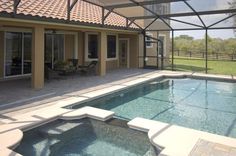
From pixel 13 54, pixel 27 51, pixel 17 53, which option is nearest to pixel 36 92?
pixel 13 54

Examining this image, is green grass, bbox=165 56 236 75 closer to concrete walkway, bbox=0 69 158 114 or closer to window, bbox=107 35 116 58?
window, bbox=107 35 116 58

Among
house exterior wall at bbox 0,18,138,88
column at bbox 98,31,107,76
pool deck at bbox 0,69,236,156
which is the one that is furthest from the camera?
column at bbox 98,31,107,76

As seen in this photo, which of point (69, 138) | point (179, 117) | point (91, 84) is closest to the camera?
point (69, 138)

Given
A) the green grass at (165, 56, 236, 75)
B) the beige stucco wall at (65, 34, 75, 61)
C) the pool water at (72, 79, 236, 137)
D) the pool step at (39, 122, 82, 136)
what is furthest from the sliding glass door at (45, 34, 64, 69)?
the green grass at (165, 56, 236, 75)

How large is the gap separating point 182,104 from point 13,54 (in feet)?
31.5

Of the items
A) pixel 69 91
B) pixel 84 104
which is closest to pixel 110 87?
pixel 69 91

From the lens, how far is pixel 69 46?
1775cm

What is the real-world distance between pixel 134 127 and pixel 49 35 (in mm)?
11323

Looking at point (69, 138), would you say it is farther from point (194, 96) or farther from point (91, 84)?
point (194, 96)

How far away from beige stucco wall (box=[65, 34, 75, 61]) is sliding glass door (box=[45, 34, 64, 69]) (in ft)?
1.04

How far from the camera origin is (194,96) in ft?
41.2

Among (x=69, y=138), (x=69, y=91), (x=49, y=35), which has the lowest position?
(x=69, y=138)

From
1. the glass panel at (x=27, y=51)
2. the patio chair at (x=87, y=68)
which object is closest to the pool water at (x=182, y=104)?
the patio chair at (x=87, y=68)

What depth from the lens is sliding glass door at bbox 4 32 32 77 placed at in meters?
14.0
